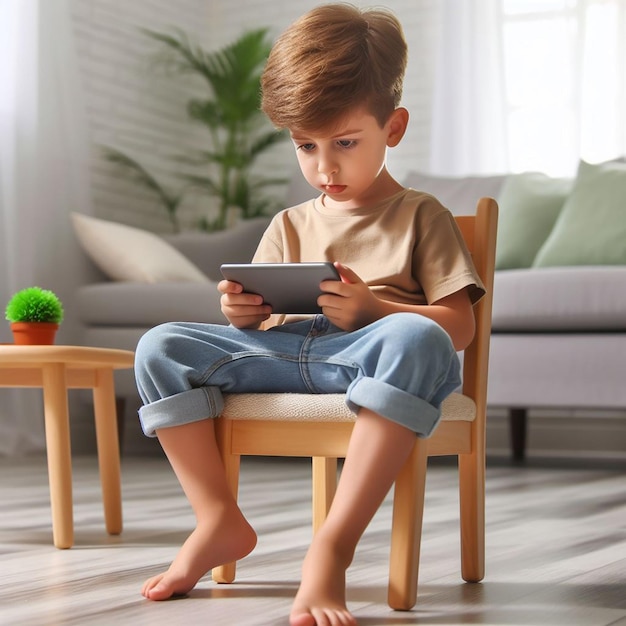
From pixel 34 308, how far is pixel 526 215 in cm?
209

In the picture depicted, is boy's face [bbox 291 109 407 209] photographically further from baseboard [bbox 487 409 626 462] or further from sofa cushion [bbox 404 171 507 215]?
baseboard [bbox 487 409 626 462]

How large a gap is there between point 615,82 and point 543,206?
821mm

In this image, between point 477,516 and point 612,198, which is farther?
point 612,198

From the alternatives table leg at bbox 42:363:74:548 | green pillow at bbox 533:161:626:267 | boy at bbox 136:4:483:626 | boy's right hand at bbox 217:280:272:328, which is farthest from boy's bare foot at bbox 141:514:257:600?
green pillow at bbox 533:161:626:267

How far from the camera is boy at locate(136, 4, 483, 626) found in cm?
107

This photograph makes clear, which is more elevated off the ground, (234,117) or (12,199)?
(234,117)

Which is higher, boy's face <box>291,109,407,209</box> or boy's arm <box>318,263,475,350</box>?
boy's face <box>291,109,407,209</box>

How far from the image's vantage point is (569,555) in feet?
5.02

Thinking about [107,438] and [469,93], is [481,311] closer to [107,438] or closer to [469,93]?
Answer: [107,438]

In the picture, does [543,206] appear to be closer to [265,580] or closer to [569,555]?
[569,555]

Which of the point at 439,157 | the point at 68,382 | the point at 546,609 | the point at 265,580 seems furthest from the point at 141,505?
the point at 439,157

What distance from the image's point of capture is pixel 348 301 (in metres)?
1.14

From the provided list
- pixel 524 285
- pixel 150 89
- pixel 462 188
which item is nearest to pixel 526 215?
pixel 462 188

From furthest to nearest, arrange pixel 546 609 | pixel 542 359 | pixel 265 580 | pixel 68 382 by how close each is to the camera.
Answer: pixel 542 359 → pixel 68 382 → pixel 265 580 → pixel 546 609
